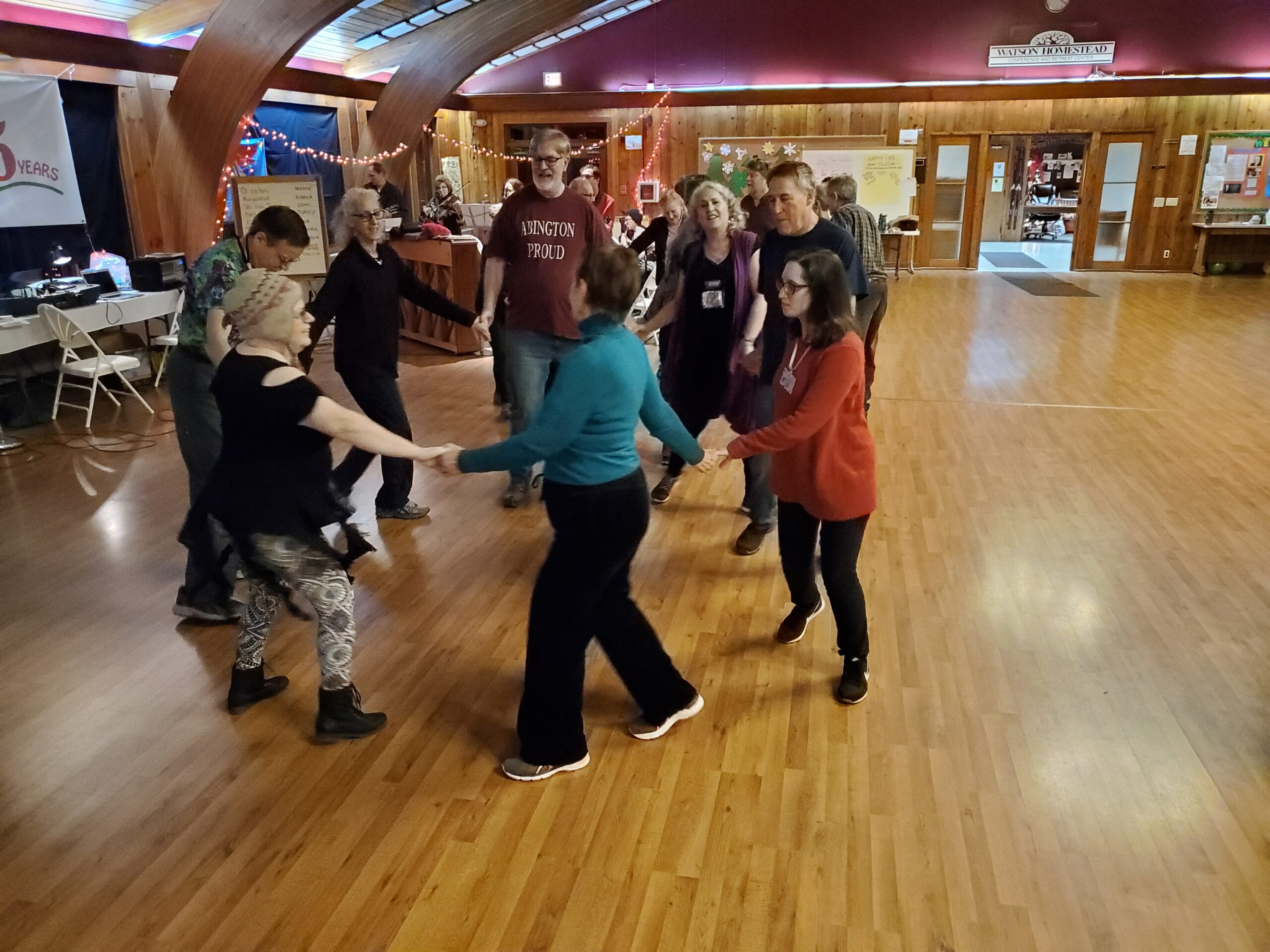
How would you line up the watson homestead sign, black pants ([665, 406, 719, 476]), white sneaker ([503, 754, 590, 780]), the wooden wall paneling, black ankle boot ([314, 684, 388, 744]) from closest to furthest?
white sneaker ([503, 754, 590, 780]), black ankle boot ([314, 684, 388, 744]), black pants ([665, 406, 719, 476]), the wooden wall paneling, the watson homestead sign

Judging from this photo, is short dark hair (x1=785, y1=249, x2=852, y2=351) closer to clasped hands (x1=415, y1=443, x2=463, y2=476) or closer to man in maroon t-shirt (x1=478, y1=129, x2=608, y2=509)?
clasped hands (x1=415, y1=443, x2=463, y2=476)

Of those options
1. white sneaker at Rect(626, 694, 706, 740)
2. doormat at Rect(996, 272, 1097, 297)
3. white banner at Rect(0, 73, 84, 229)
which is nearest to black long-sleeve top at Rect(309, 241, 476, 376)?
white sneaker at Rect(626, 694, 706, 740)

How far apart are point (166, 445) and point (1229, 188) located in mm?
14632

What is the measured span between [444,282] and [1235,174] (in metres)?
12.0

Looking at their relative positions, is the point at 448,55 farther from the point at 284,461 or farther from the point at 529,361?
the point at 284,461

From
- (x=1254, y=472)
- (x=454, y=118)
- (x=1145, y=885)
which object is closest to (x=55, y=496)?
(x=1145, y=885)

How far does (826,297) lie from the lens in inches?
95.6

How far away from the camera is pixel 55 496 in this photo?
4.59 m

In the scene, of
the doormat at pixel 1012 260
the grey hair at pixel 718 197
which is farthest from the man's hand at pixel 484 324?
the doormat at pixel 1012 260

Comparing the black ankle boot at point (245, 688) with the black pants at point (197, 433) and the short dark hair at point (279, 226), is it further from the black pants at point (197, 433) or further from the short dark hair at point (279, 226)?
the short dark hair at point (279, 226)

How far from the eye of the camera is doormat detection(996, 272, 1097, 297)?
1141 centimetres

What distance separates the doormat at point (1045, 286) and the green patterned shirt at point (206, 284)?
10539 mm

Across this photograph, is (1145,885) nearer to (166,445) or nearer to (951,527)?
(951,527)

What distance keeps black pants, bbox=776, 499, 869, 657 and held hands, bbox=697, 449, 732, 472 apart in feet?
0.84
